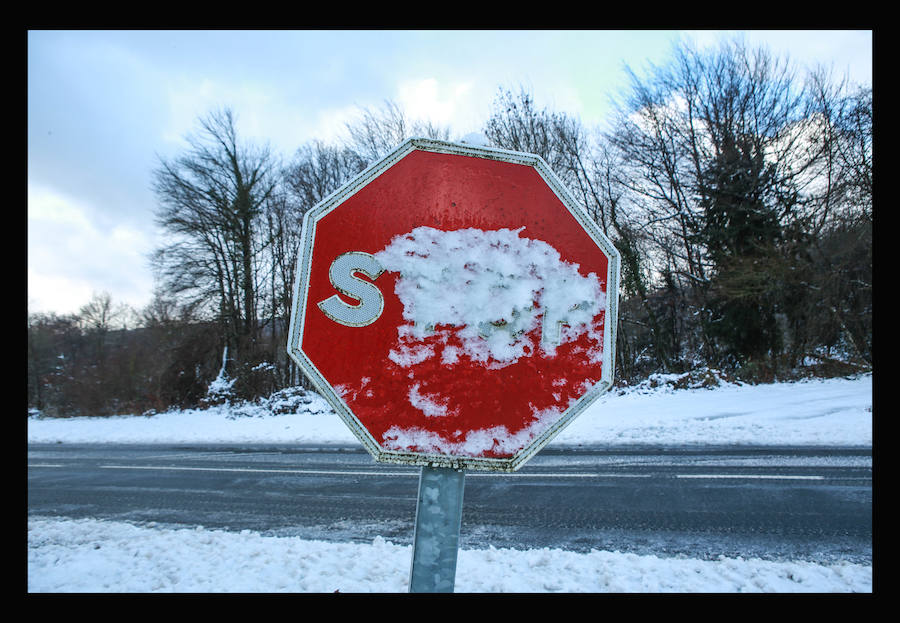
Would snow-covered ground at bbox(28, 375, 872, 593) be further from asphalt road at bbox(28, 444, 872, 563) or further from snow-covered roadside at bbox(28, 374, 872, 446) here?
snow-covered roadside at bbox(28, 374, 872, 446)

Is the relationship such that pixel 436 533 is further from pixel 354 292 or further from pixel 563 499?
pixel 563 499

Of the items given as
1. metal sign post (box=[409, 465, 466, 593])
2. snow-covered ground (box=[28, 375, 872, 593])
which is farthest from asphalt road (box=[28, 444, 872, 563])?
metal sign post (box=[409, 465, 466, 593])

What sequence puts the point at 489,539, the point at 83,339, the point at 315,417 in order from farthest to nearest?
the point at 83,339
the point at 315,417
the point at 489,539

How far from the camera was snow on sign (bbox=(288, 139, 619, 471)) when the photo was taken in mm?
1034

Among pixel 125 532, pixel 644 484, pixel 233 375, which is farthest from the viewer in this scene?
pixel 233 375

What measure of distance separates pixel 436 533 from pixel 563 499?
15.8 ft

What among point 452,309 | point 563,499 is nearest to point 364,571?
point 563,499

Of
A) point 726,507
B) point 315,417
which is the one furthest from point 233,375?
point 726,507

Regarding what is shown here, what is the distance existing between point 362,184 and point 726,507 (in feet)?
17.0

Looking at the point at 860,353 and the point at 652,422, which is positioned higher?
the point at 860,353

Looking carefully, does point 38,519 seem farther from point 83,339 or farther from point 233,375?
Answer: point 83,339

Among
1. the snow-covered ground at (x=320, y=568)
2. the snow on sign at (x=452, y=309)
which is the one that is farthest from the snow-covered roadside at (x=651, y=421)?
the snow on sign at (x=452, y=309)

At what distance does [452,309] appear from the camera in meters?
1.08

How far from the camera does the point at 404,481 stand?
6.39 meters
